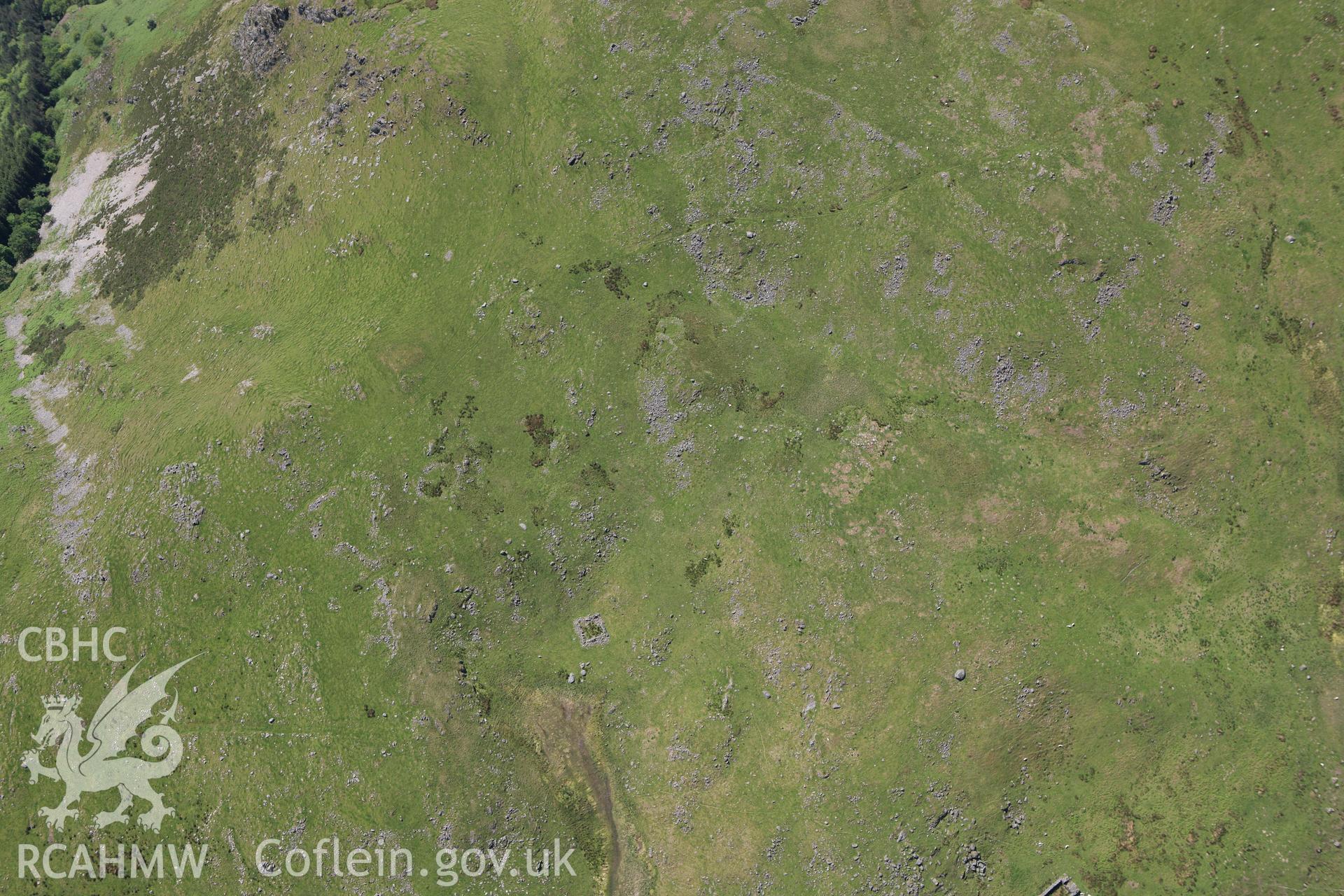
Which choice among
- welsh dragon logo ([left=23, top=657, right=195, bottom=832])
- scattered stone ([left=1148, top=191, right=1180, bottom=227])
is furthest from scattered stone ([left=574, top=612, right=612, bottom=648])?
scattered stone ([left=1148, top=191, right=1180, bottom=227])

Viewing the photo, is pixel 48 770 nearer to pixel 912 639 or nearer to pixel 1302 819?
pixel 912 639

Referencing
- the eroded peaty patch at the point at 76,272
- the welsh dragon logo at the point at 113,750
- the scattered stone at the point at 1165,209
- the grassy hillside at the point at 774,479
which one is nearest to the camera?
the grassy hillside at the point at 774,479

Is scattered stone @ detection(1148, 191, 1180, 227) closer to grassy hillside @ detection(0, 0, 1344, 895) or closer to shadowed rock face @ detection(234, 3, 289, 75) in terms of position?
grassy hillside @ detection(0, 0, 1344, 895)

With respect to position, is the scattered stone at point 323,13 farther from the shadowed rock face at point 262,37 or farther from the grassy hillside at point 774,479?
the grassy hillside at point 774,479

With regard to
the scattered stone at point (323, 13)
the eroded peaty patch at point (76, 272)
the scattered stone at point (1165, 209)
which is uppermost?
the scattered stone at point (323, 13)

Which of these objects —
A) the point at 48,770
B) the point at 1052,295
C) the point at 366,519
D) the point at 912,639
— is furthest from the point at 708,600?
the point at 48,770

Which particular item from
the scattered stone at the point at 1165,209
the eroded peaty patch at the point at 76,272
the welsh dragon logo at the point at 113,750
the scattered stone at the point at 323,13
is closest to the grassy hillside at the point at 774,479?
the scattered stone at the point at 1165,209

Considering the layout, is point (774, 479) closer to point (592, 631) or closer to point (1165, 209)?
point (592, 631)
